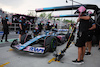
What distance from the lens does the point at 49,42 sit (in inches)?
142

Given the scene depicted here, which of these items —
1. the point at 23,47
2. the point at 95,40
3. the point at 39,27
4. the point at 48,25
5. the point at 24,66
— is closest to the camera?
the point at 24,66

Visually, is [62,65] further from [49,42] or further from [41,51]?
[49,42]

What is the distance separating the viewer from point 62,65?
267 cm

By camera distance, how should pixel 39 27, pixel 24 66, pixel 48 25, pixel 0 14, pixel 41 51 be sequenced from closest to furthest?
pixel 24 66, pixel 41 51, pixel 48 25, pixel 39 27, pixel 0 14

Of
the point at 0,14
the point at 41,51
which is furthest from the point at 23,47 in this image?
the point at 0,14

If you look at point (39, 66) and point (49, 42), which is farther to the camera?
point (49, 42)

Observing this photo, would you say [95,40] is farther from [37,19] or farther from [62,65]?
[37,19]

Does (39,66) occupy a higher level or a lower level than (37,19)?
lower

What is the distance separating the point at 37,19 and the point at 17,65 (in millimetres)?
14335

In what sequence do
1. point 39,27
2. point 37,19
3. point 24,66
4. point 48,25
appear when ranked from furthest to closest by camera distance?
point 37,19 → point 39,27 → point 48,25 → point 24,66

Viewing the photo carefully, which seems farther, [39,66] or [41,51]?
[41,51]

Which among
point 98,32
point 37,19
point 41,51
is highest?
point 37,19

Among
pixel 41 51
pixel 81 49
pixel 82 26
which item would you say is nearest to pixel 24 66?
pixel 41 51

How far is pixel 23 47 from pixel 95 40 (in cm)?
439
